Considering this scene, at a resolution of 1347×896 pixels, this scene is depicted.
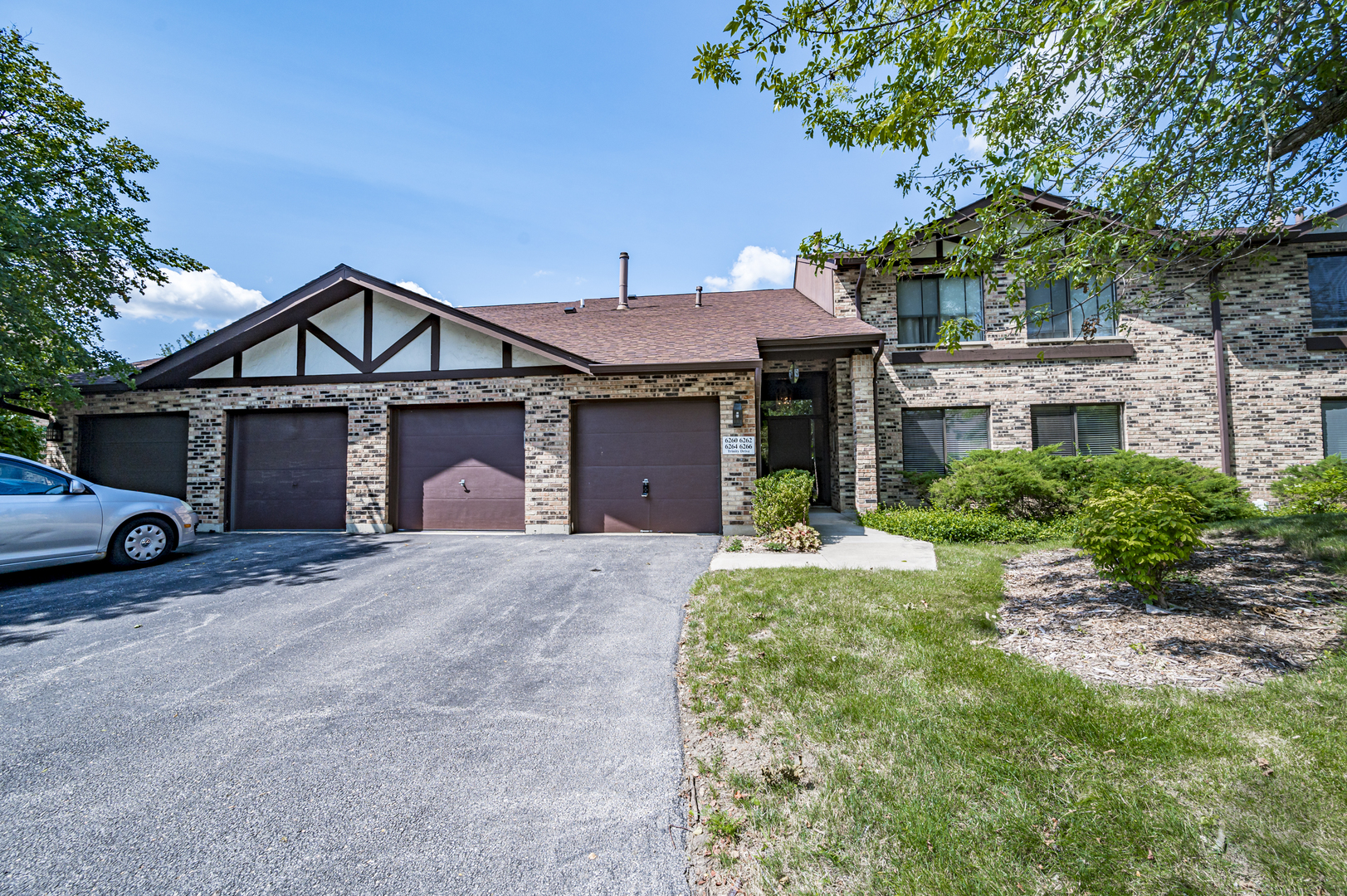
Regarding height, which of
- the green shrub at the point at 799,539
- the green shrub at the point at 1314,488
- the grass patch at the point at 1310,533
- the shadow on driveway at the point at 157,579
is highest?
the green shrub at the point at 1314,488

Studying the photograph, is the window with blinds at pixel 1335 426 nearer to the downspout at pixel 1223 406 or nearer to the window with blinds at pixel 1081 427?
the downspout at pixel 1223 406

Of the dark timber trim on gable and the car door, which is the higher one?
the dark timber trim on gable

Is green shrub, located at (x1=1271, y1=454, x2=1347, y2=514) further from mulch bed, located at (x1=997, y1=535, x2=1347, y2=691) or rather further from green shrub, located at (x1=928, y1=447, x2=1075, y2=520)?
mulch bed, located at (x1=997, y1=535, x2=1347, y2=691)

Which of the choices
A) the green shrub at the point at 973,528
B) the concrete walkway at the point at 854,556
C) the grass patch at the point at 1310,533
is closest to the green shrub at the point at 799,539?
the concrete walkway at the point at 854,556

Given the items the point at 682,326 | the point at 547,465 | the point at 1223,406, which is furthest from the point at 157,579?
the point at 1223,406

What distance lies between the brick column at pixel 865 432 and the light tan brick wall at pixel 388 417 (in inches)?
106

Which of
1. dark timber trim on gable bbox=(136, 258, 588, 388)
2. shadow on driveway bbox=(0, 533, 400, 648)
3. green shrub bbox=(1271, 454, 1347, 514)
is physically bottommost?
shadow on driveway bbox=(0, 533, 400, 648)

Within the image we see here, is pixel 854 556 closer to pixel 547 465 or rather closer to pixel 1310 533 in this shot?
pixel 1310 533

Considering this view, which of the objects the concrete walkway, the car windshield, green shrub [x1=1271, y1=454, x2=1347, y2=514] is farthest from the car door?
green shrub [x1=1271, y1=454, x2=1347, y2=514]

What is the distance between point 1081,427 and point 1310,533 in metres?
5.93

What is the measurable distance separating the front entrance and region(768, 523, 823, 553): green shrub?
6.14m

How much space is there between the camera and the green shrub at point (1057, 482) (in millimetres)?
9906

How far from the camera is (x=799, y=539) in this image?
8812 mm

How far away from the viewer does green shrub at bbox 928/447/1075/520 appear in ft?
33.9
